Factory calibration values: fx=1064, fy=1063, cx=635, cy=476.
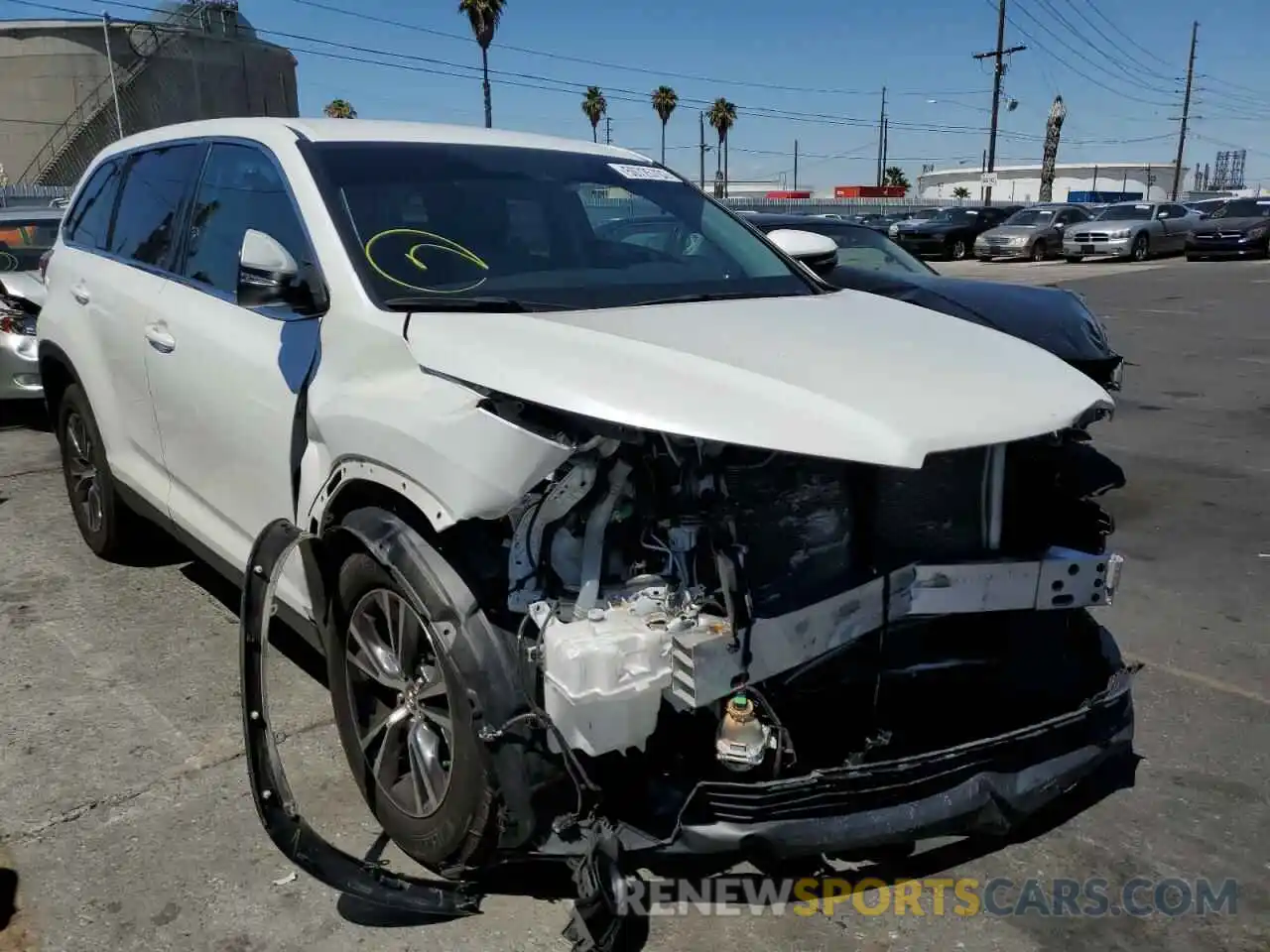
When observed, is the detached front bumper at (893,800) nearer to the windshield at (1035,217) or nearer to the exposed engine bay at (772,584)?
the exposed engine bay at (772,584)

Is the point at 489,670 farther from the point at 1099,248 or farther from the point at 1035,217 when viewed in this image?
the point at 1035,217

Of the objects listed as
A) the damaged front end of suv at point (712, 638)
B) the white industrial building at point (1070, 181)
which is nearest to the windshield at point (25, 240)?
the damaged front end of suv at point (712, 638)

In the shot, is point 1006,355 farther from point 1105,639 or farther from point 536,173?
point 536,173

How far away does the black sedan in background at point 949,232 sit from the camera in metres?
A: 28.7

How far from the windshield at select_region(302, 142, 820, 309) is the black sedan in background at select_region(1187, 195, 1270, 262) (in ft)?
85.9

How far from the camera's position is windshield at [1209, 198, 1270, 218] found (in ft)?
87.6

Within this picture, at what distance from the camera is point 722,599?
2.39 meters

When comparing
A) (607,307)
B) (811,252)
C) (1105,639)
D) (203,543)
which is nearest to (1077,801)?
(1105,639)

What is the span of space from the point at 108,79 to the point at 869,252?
159ft

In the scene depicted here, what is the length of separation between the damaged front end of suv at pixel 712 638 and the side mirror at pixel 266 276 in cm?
36

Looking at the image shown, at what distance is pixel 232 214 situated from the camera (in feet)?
12.0

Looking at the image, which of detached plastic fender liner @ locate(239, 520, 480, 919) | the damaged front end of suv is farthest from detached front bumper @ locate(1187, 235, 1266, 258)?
detached plastic fender liner @ locate(239, 520, 480, 919)

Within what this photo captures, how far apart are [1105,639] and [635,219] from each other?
210 centimetres

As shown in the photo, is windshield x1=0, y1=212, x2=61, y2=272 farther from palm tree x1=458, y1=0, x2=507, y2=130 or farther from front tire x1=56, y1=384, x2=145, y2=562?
palm tree x1=458, y1=0, x2=507, y2=130
